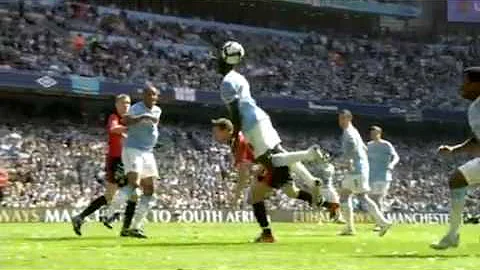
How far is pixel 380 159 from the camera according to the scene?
22359 mm

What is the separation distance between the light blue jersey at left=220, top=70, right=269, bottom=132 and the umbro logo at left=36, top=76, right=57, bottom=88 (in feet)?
91.9

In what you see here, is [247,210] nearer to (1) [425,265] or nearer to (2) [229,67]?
(2) [229,67]

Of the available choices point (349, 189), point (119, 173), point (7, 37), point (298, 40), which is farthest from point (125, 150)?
point (298, 40)

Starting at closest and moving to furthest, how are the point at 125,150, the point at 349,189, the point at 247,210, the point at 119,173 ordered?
the point at 125,150 < the point at 119,173 < the point at 349,189 < the point at 247,210

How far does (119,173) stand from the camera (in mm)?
16453

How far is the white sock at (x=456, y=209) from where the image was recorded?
11.7 metres

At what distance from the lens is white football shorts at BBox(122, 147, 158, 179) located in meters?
15.1

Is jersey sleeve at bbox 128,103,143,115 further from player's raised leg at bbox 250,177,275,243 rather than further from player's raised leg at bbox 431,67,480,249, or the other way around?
player's raised leg at bbox 431,67,480,249

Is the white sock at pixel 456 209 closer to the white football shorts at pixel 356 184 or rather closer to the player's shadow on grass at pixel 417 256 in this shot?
the player's shadow on grass at pixel 417 256

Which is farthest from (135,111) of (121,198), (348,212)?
(348,212)

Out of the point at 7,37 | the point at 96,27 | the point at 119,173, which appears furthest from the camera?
the point at 96,27

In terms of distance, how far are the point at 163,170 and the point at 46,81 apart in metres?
5.83

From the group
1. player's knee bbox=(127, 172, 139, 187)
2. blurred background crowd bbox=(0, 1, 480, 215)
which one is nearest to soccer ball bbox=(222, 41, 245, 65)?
player's knee bbox=(127, 172, 139, 187)

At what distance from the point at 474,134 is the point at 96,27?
1470 inches
